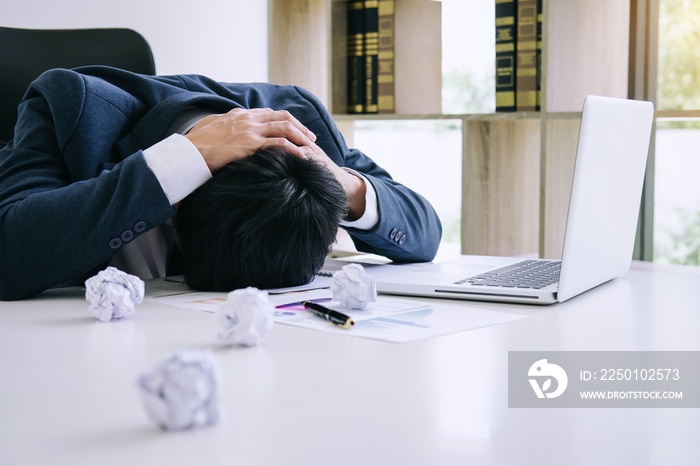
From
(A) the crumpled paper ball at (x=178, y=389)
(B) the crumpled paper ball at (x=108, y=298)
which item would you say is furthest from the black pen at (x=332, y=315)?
(A) the crumpled paper ball at (x=178, y=389)

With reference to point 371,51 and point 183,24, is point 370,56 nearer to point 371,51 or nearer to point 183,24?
point 371,51

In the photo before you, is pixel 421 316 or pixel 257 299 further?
pixel 421 316

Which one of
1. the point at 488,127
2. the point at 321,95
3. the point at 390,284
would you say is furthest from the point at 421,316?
the point at 321,95

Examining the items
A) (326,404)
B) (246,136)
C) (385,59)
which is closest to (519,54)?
(385,59)

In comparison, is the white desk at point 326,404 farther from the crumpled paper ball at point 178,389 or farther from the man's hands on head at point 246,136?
the man's hands on head at point 246,136

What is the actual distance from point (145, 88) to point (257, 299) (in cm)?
69

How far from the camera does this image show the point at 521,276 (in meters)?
1.17

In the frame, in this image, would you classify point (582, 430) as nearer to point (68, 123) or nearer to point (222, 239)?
point (222, 239)

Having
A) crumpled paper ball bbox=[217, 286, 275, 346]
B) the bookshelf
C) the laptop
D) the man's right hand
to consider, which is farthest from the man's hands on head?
the bookshelf

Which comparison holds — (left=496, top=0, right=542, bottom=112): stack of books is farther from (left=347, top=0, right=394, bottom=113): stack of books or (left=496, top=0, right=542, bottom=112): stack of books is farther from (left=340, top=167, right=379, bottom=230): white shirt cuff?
(left=340, top=167, right=379, bottom=230): white shirt cuff

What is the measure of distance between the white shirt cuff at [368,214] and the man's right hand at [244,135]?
0.50 feet

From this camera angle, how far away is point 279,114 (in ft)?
3.91

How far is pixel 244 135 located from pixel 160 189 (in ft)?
0.52

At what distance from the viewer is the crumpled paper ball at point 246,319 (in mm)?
731
